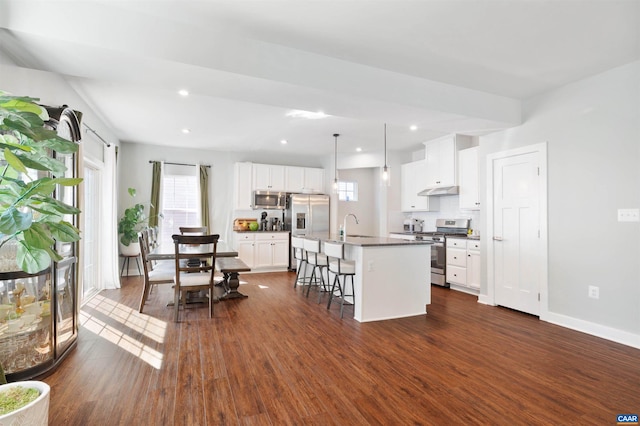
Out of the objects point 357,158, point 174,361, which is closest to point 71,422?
point 174,361

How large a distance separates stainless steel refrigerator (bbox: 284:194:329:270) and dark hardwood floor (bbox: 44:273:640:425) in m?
3.35

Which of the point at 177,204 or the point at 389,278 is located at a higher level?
the point at 177,204

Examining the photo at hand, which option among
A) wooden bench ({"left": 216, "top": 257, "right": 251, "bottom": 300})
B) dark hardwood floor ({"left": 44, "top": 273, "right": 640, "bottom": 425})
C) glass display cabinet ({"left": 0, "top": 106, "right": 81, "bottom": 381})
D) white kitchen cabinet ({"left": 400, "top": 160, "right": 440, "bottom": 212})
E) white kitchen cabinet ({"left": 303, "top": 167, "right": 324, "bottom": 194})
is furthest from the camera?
white kitchen cabinet ({"left": 303, "top": 167, "right": 324, "bottom": 194})

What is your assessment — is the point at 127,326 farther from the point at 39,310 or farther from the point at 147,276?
the point at 39,310

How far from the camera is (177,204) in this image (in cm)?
689

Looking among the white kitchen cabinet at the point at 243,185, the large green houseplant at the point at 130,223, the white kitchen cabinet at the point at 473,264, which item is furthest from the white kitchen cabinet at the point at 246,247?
the white kitchen cabinet at the point at 473,264

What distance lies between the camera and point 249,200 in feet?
23.5

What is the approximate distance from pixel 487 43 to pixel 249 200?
17.6 ft

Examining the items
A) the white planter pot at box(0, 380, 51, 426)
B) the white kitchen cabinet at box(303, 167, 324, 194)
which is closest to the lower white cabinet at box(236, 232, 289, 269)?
the white kitchen cabinet at box(303, 167, 324, 194)

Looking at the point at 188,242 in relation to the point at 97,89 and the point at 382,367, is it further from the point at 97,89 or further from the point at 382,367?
the point at 382,367

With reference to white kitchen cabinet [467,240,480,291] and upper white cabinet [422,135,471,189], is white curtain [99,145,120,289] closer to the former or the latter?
upper white cabinet [422,135,471,189]

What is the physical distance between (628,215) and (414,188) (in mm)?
3715

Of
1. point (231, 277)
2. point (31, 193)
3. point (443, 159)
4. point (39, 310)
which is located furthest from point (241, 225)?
point (31, 193)

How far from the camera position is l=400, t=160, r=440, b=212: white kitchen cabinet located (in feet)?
21.3
